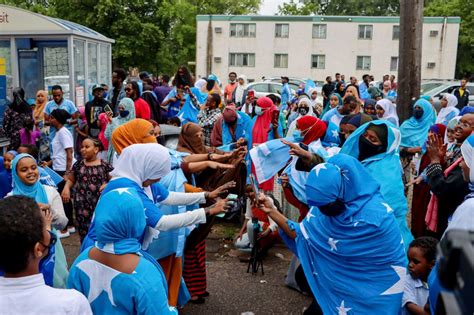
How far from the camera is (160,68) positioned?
109ft

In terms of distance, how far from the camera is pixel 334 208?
2926 millimetres

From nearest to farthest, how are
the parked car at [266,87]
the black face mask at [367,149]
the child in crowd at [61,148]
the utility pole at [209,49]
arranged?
the black face mask at [367,149]
the child in crowd at [61,148]
the parked car at [266,87]
the utility pole at [209,49]

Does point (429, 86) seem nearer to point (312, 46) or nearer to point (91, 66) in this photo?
point (91, 66)

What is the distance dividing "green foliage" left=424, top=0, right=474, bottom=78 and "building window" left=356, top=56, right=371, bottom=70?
1027 cm

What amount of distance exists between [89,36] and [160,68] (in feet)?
73.7

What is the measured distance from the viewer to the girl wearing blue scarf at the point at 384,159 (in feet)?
13.0

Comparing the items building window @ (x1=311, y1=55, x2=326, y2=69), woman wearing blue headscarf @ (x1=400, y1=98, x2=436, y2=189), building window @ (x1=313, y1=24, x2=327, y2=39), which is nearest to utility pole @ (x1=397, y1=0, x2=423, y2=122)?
woman wearing blue headscarf @ (x1=400, y1=98, x2=436, y2=189)

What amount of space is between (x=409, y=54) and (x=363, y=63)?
30.2m

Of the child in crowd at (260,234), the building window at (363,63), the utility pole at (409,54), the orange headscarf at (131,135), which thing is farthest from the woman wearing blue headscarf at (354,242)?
the building window at (363,63)

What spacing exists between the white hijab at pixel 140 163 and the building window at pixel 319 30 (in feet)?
114

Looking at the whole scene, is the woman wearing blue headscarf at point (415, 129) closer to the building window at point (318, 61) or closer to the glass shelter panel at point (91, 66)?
the glass shelter panel at point (91, 66)

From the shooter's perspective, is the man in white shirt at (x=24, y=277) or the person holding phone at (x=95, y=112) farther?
the person holding phone at (x=95, y=112)

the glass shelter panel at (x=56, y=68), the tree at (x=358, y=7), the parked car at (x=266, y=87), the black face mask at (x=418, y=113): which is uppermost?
the tree at (x=358, y=7)

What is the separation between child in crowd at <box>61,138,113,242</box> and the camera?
192 inches
